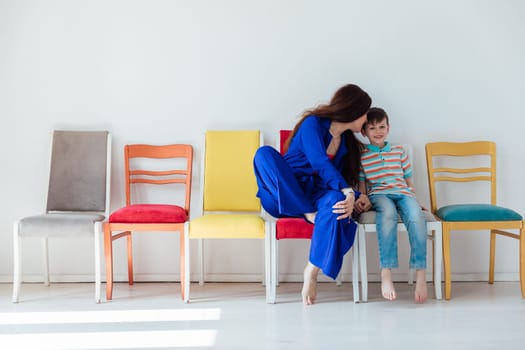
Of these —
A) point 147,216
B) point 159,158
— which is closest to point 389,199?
point 147,216

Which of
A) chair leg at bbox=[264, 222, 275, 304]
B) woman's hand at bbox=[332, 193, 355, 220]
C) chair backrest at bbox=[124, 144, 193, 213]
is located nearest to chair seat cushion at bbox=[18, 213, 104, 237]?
chair backrest at bbox=[124, 144, 193, 213]

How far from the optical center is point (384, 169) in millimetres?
3051

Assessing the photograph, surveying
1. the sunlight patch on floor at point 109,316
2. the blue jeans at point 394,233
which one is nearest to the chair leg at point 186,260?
the sunlight patch on floor at point 109,316

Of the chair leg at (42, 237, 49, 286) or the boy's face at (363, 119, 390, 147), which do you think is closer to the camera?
the boy's face at (363, 119, 390, 147)

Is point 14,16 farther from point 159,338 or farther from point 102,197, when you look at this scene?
point 159,338

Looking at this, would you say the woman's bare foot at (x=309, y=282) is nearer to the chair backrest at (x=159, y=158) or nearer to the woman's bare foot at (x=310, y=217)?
the woman's bare foot at (x=310, y=217)

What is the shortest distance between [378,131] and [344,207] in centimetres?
61

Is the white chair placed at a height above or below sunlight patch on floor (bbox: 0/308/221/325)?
above

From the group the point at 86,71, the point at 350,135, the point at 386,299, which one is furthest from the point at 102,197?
the point at 386,299

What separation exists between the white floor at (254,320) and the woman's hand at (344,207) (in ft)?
1.46

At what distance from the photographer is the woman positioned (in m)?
Result: 2.66

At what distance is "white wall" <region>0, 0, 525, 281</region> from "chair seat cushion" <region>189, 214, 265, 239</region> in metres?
0.63

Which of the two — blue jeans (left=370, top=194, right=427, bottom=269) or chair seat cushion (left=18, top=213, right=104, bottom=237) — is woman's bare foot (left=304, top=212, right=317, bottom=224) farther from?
chair seat cushion (left=18, top=213, right=104, bottom=237)

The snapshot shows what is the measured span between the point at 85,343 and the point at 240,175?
52.4 inches
